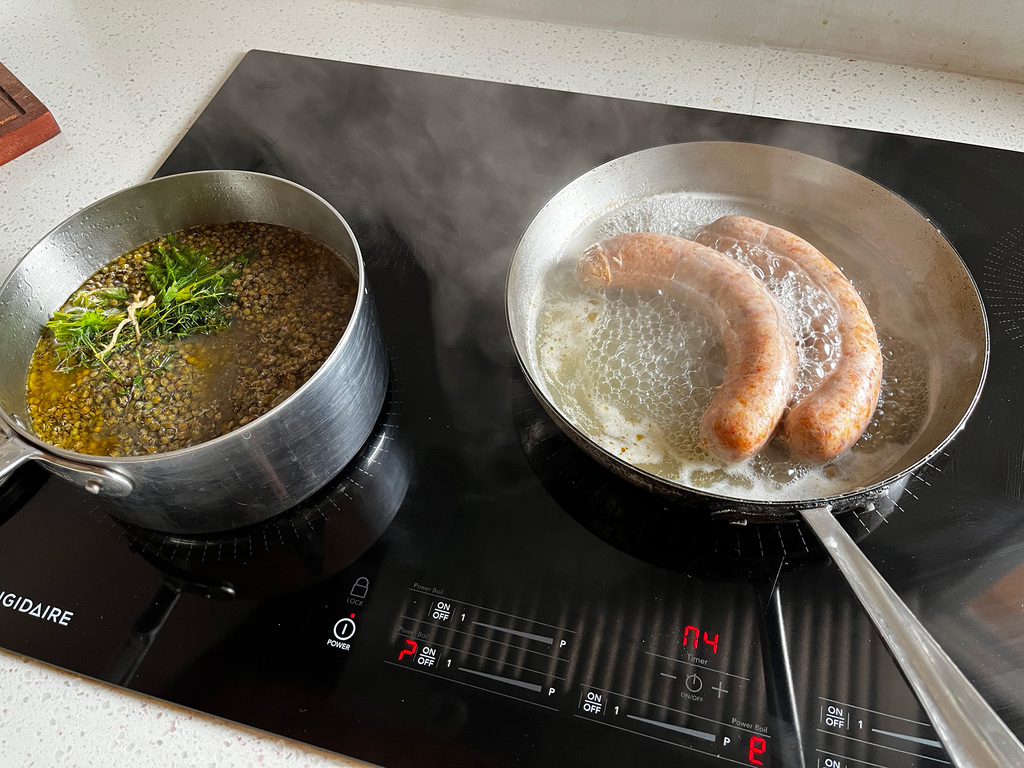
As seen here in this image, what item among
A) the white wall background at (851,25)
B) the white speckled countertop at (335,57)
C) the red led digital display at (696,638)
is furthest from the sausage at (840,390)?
the white wall background at (851,25)

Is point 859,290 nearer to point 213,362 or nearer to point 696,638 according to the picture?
point 696,638

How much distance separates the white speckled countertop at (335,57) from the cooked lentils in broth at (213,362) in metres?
0.39

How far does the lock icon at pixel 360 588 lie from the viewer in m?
0.83

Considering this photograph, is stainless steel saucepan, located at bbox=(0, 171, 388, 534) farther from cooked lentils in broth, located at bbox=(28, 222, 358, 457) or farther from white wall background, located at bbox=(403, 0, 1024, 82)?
white wall background, located at bbox=(403, 0, 1024, 82)

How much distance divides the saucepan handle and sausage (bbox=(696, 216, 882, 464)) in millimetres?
759

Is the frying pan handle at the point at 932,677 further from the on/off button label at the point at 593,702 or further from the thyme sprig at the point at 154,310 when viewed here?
the thyme sprig at the point at 154,310

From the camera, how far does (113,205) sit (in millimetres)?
984

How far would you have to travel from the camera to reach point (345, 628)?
0.80m

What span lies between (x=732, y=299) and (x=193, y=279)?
74 centimetres

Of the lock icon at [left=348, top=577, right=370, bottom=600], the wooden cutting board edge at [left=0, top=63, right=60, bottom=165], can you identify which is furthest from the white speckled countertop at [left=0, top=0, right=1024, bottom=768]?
the lock icon at [left=348, top=577, right=370, bottom=600]

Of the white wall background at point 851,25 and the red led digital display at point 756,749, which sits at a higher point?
the white wall background at point 851,25

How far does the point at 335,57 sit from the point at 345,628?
4.05ft

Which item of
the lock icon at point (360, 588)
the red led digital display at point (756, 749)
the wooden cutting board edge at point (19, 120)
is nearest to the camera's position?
the red led digital display at point (756, 749)

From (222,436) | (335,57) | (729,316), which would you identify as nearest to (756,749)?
(729,316)
